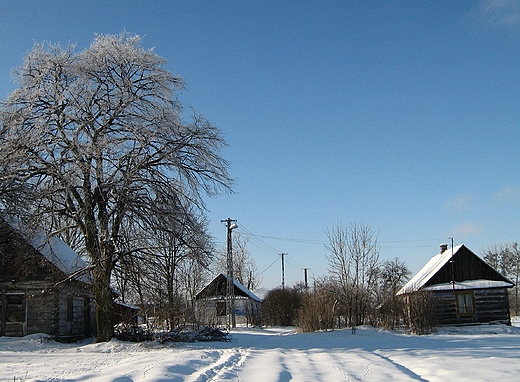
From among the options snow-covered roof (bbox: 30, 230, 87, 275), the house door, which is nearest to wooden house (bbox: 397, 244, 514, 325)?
snow-covered roof (bbox: 30, 230, 87, 275)

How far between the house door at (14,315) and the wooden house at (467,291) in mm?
22368

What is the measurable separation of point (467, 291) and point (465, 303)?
0.83m

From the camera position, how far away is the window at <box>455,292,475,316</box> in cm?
3541

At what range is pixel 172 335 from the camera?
23453mm

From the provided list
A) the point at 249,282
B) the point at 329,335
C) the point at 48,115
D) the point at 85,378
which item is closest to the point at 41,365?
the point at 85,378

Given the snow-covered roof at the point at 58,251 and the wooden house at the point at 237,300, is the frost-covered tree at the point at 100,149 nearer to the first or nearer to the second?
the snow-covered roof at the point at 58,251

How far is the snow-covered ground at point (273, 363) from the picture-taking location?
39.6ft

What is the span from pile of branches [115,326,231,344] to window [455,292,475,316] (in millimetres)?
17600

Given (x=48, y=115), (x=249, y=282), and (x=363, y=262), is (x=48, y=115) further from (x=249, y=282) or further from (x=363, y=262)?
(x=249, y=282)

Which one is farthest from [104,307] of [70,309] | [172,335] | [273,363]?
[273,363]

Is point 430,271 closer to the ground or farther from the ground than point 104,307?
farther from the ground

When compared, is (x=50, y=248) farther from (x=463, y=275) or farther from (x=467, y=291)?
(x=463, y=275)

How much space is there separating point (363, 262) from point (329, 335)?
8.58 metres

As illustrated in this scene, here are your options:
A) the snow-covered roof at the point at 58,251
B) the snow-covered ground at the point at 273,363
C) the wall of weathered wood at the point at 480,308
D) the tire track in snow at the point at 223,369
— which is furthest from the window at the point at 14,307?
the wall of weathered wood at the point at 480,308
